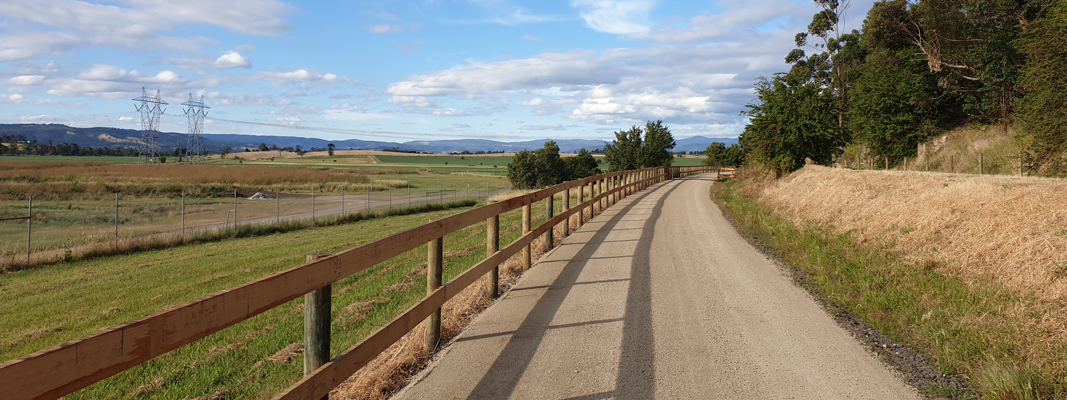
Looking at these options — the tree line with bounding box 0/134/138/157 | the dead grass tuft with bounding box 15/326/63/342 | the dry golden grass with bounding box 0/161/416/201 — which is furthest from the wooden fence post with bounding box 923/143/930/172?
the tree line with bounding box 0/134/138/157

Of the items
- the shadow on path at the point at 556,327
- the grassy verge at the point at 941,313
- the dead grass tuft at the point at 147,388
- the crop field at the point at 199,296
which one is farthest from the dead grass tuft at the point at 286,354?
the grassy verge at the point at 941,313

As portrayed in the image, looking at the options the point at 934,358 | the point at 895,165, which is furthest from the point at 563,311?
the point at 895,165

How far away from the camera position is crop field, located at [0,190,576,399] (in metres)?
5.68

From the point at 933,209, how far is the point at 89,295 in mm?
15925

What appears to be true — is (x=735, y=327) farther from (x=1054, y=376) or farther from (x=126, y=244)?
(x=126, y=244)

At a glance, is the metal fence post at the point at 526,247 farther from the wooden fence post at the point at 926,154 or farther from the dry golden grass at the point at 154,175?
the dry golden grass at the point at 154,175

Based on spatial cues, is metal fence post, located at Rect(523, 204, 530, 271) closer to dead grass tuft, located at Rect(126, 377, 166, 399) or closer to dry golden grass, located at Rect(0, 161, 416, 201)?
dead grass tuft, located at Rect(126, 377, 166, 399)

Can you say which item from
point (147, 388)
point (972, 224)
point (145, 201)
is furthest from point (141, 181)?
point (972, 224)

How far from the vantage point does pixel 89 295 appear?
1141cm

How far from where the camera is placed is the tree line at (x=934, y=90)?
22953 millimetres

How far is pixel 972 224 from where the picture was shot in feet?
29.1

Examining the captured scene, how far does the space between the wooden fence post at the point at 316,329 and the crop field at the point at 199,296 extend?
174 centimetres

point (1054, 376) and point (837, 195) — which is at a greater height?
point (837, 195)

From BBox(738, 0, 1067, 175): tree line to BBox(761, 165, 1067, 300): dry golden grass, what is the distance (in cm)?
1355
